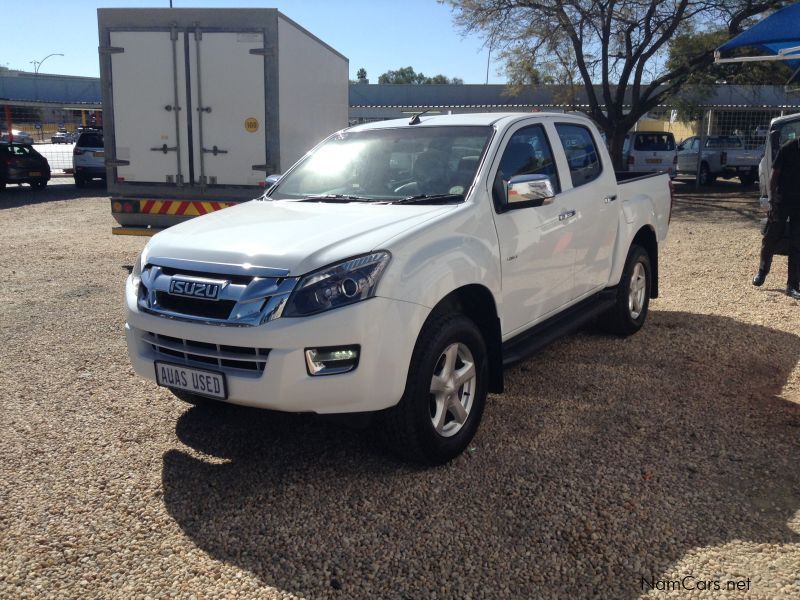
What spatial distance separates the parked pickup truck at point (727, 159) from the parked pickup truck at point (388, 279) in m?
20.2

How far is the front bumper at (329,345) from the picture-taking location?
3.28m

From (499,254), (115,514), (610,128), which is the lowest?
(115,514)

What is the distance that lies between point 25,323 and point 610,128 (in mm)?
18907

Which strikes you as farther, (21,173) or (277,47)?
(21,173)

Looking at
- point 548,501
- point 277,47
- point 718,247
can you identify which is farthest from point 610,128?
point 548,501

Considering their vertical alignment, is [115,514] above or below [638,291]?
below

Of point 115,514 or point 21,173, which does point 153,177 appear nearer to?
point 115,514

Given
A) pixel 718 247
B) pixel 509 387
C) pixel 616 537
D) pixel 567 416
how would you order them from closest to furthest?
pixel 616 537 → pixel 567 416 → pixel 509 387 → pixel 718 247

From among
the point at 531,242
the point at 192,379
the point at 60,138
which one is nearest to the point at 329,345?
the point at 192,379

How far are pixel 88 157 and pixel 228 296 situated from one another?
2275 cm

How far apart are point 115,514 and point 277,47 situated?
666cm

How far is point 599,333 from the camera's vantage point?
6449 mm

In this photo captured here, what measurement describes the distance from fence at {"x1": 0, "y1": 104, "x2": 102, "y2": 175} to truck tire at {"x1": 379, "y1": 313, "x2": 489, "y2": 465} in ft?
97.4

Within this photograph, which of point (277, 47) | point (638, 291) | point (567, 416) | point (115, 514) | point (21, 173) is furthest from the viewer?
point (21, 173)
